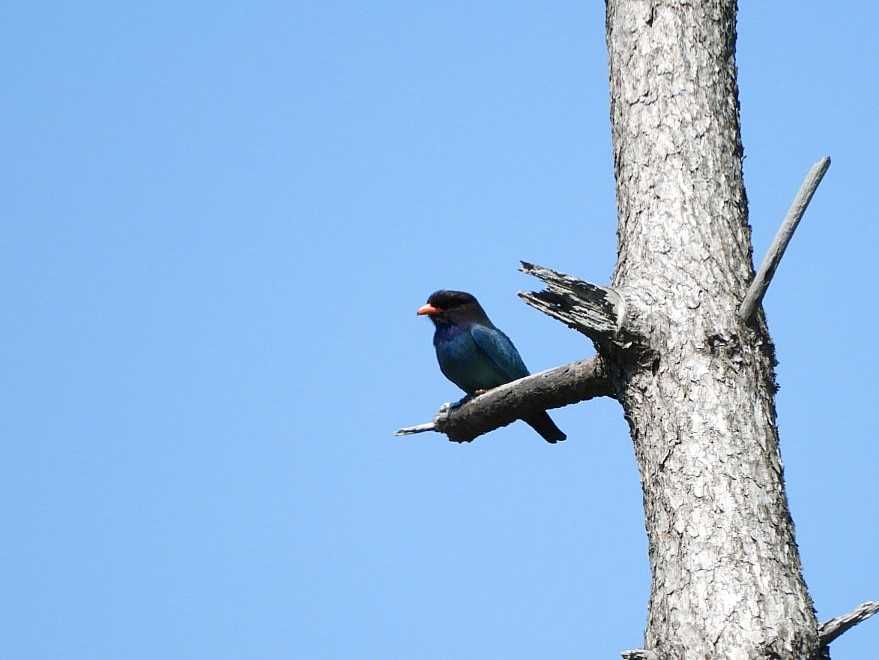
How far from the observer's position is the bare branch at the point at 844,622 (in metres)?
4.30

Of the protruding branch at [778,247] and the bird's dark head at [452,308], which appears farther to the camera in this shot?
the bird's dark head at [452,308]

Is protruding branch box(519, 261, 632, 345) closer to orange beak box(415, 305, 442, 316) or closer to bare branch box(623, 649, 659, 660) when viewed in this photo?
bare branch box(623, 649, 659, 660)

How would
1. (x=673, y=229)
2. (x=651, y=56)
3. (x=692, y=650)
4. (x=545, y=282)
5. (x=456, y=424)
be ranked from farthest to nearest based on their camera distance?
(x=456, y=424)
(x=651, y=56)
(x=673, y=229)
(x=545, y=282)
(x=692, y=650)

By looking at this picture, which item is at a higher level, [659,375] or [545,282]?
[545,282]

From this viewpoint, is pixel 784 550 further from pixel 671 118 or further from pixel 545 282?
pixel 671 118

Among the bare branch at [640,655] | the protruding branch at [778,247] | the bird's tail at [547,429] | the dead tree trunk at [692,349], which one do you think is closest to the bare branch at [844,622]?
the dead tree trunk at [692,349]

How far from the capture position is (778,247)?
489cm

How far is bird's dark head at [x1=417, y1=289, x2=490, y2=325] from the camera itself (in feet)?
32.2

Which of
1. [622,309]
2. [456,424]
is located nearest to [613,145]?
[622,309]

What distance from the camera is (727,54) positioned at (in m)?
5.80

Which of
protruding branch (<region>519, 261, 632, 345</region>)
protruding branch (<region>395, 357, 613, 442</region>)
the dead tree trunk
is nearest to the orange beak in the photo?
protruding branch (<region>395, 357, 613, 442</region>)

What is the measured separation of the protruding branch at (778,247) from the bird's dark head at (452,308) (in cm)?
496

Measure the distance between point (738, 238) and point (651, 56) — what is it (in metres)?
1.08

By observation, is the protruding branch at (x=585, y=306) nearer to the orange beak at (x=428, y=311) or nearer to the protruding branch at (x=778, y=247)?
the protruding branch at (x=778, y=247)
